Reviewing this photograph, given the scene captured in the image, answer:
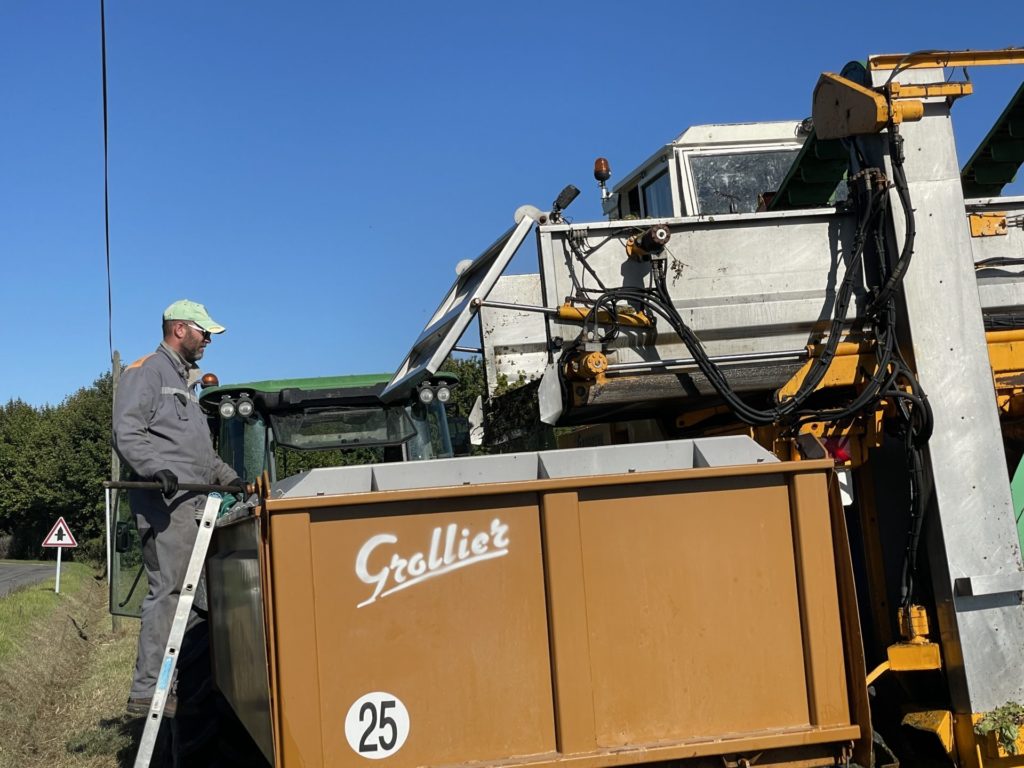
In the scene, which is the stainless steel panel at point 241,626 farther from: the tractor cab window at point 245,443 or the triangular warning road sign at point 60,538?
the triangular warning road sign at point 60,538

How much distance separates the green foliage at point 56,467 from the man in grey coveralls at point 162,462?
30.9 metres

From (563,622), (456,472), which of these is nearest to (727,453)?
(563,622)

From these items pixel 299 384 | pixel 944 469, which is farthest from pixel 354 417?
pixel 944 469

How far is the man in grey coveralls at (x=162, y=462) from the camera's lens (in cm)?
459

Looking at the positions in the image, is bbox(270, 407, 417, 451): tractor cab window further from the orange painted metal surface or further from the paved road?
the paved road

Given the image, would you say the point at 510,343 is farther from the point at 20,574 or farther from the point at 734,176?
the point at 20,574

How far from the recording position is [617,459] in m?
3.49

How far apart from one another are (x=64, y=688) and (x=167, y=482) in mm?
6879

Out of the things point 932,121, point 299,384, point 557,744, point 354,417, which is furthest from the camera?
point 299,384

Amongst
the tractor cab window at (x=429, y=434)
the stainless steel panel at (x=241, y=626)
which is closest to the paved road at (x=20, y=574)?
the tractor cab window at (x=429, y=434)

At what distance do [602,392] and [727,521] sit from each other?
131cm

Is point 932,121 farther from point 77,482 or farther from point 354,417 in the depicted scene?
point 77,482

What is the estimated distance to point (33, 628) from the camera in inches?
597

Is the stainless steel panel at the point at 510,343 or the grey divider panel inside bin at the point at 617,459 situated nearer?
the grey divider panel inside bin at the point at 617,459
